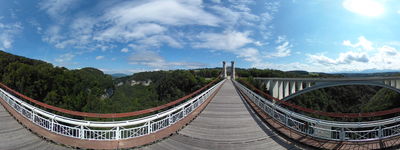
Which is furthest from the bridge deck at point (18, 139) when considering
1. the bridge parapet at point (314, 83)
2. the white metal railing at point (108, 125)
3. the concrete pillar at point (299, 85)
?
the concrete pillar at point (299, 85)

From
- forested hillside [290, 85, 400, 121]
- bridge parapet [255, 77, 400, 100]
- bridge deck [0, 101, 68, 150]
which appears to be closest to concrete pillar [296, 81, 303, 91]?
bridge parapet [255, 77, 400, 100]

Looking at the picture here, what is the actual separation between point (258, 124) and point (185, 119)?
2.84m

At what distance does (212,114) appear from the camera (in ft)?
28.4

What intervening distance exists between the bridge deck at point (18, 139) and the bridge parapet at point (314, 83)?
30140 millimetres

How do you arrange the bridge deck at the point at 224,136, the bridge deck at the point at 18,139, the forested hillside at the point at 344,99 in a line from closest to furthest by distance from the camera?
the bridge deck at the point at 224,136, the bridge deck at the point at 18,139, the forested hillside at the point at 344,99

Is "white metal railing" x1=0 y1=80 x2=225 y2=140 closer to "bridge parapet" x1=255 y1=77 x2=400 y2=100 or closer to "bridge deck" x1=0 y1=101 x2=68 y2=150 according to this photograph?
"bridge deck" x1=0 y1=101 x2=68 y2=150

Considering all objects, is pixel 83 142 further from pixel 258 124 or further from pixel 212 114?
pixel 258 124

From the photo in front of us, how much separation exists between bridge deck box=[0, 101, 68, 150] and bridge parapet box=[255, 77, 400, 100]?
3014cm

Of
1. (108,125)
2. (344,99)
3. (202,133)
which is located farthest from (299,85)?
(344,99)

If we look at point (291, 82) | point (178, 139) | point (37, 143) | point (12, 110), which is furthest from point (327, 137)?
point (291, 82)

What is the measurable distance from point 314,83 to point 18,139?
3407 centimetres

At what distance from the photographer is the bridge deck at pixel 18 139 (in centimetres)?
529

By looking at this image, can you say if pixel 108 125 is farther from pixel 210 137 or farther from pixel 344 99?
pixel 344 99

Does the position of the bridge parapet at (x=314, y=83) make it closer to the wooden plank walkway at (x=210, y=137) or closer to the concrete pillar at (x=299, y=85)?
the concrete pillar at (x=299, y=85)
